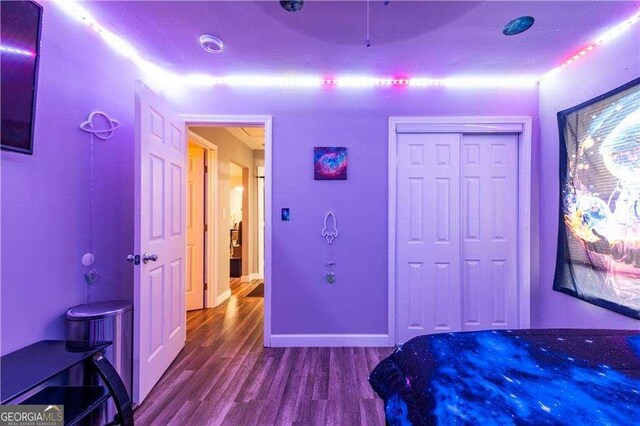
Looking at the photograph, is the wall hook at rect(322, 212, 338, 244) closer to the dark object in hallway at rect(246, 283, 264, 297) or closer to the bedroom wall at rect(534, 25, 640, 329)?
the bedroom wall at rect(534, 25, 640, 329)

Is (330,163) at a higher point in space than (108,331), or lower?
higher

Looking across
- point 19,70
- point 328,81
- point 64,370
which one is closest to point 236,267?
point 328,81

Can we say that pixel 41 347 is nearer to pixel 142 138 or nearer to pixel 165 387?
pixel 165 387

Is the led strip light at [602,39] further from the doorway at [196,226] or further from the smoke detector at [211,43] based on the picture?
the doorway at [196,226]

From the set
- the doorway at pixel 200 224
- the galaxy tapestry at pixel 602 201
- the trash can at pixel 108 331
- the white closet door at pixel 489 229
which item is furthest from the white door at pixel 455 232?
the doorway at pixel 200 224

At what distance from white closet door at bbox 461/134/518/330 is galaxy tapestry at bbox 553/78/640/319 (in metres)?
0.38

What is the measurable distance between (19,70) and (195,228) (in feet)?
7.89

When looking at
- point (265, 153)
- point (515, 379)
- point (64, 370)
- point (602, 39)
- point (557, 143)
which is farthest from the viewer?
point (265, 153)

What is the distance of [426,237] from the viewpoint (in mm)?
2480

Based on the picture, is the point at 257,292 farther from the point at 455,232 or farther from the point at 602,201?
the point at 602,201

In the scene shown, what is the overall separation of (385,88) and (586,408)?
245 cm

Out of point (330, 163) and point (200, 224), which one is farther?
point (200, 224)

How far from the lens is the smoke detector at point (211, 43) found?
1817mm

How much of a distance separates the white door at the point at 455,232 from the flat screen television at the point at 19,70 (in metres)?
2.48
